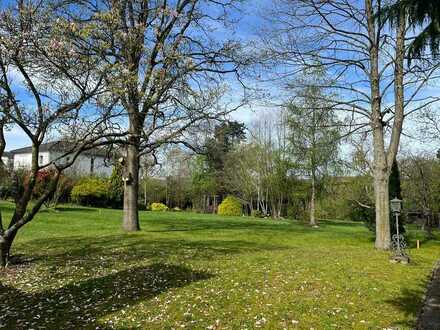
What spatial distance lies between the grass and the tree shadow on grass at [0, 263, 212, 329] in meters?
0.02

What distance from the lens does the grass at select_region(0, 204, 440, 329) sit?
627 cm

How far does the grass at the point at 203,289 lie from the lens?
6.27 meters

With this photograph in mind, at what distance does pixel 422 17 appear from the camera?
4172 mm

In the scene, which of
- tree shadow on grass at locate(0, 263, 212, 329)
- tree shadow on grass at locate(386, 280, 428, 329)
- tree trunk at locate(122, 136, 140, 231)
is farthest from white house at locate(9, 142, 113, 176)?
tree shadow on grass at locate(386, 280, 428, 329)

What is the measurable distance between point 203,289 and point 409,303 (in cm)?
356

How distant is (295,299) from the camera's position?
716 cm

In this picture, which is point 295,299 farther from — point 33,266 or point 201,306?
point 33,266

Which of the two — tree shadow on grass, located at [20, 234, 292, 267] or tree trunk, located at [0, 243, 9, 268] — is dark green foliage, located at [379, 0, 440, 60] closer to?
tree shadow on grass, located at [20, 234, 292, 267]

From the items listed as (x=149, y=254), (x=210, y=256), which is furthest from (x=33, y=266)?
(x=210, y=256)

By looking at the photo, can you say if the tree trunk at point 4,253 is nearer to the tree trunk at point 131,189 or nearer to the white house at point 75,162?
the tree trunk at point 131,189

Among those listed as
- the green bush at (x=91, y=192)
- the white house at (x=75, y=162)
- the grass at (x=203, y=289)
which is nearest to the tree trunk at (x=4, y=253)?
the grass at (x=203, y=289)

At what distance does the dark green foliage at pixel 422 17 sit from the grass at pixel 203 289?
378 centimetres

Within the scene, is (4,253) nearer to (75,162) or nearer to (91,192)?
(91,192)

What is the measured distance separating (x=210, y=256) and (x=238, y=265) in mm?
1664
